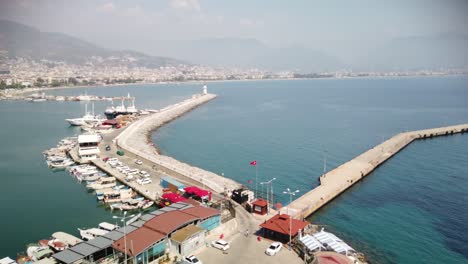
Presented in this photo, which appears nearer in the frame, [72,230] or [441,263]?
[441,263]

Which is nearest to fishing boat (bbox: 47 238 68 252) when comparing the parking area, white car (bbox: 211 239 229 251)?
the parking area

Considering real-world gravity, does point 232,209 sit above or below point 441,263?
above

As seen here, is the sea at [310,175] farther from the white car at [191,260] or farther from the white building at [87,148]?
the white car at [191,260]

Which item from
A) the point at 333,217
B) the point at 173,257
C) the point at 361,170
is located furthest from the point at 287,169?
the point at 173,257

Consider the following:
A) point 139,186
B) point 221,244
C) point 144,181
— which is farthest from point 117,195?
point 221,244

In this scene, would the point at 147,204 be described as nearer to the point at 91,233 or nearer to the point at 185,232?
the point at 91,233

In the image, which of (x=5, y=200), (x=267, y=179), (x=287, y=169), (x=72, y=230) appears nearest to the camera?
(x=72, y=230)

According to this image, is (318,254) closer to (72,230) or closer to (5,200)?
(72,230)

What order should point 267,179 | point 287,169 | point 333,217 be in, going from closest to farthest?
point 333,217 < point 267,179 < point 287,169
